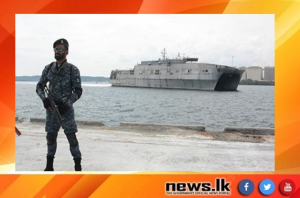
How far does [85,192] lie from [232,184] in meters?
1.80

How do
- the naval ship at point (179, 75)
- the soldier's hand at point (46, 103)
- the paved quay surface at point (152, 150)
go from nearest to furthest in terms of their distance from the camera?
the paved quay surface at point (152, 150) < the soldier's hand at point (46, 103) < the naval ship at point (179, 75)

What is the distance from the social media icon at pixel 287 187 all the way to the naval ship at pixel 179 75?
1.59m

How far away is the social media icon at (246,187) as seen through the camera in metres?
4.08

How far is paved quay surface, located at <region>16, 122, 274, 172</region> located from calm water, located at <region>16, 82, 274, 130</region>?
32 cm

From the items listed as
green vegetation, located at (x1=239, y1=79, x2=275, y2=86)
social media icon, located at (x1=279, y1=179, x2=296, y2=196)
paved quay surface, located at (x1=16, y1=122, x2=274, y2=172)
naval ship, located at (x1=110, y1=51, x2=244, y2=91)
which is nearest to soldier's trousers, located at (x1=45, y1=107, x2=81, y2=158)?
paved quay surface, located at (x1=16, y1=122, x2=274, y2=172)

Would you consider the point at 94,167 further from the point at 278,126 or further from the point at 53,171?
the point at 278,126

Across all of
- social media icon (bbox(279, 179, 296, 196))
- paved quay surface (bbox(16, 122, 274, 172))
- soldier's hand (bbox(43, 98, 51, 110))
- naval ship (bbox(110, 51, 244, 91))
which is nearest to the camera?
social media icon (bbox(279, 179, 296, 196))

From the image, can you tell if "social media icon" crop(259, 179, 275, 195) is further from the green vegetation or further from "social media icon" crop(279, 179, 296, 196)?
the green vegetation

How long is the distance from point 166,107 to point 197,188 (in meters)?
1.25

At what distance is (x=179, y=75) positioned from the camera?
216 inches

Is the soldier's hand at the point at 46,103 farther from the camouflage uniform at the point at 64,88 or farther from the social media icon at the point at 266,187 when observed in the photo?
the social media icon at the point at 266,187

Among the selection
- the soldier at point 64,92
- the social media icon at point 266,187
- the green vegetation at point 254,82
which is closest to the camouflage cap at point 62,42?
the soldier at point 64,92

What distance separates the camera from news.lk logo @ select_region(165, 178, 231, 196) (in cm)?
407

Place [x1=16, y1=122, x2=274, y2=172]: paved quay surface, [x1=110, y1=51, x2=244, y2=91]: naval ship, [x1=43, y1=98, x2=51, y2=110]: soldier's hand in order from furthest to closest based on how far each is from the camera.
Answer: [x1=110, y1=51, x2=244, y2=91]: naval ship
[x1=43, y1=98, x2=51, y2=110]: soldier's hand
[x1=16, y1=122, x2=274, y2=172]: paved quay surface
